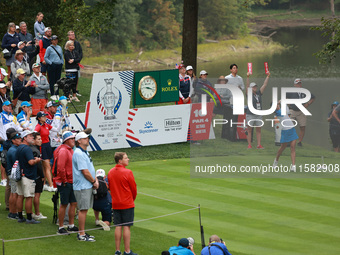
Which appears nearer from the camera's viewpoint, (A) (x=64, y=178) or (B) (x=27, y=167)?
(A) (x=64, y=178)

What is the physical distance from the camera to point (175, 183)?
65.1ft

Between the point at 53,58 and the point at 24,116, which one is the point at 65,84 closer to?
the point at 53,58

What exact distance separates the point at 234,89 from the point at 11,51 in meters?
7.61

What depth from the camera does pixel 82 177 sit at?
1393 centimetres

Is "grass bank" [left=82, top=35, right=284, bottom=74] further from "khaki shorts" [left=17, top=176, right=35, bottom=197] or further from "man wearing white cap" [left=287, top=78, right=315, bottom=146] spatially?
"khaki shorts" [left=17, top=176, right=35, bottom=197]

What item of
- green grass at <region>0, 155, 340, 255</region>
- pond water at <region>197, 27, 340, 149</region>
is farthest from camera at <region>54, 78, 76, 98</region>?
pond water at <region>197, 27, 340, 149</region>

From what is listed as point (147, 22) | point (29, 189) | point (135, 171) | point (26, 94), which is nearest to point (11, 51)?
point (26, 94)

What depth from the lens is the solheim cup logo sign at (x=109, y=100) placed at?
23172mm

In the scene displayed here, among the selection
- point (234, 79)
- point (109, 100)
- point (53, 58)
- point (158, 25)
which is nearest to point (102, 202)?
point (109, 100)

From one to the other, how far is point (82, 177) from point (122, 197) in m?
0.98

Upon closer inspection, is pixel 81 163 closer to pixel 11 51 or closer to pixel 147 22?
pixel 11 51

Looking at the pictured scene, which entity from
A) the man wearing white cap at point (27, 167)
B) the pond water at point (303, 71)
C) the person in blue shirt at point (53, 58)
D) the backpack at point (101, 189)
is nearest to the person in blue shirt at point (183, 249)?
the backpack at point (101, 189)

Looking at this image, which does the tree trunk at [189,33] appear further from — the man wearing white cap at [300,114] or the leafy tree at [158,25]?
the leafy tree at [158,25]

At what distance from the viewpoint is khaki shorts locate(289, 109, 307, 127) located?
21188 mm
